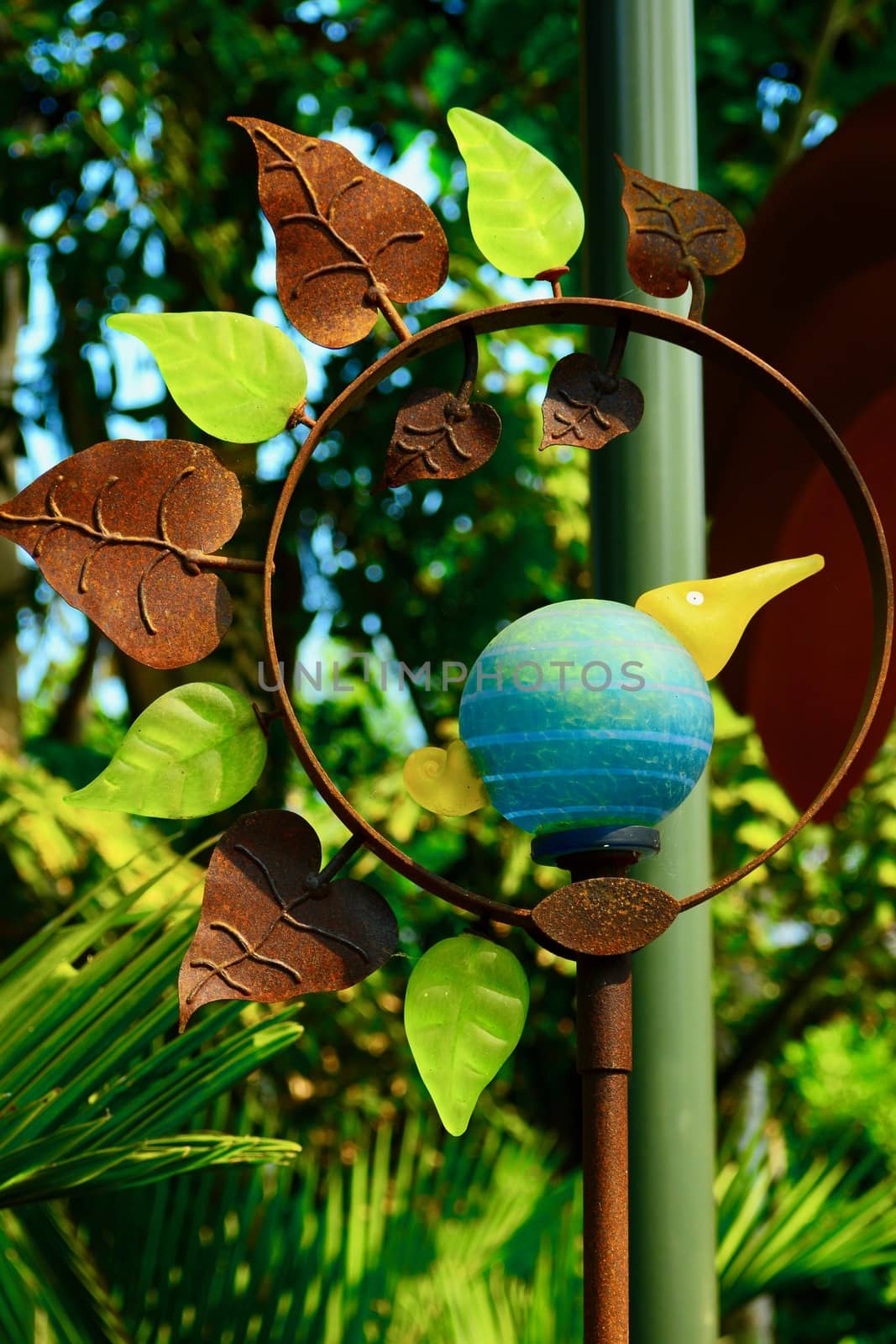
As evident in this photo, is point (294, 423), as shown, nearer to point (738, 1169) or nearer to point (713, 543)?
point (713, 543)

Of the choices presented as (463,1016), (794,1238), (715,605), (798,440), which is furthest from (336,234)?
(794,1238)

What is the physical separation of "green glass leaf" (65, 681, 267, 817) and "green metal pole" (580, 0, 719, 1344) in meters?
0.34

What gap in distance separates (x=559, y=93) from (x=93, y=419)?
990 millimetres

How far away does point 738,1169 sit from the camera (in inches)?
54.3

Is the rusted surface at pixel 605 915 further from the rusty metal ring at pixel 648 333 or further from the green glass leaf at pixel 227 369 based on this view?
the green glass leaf at pixel 227 369

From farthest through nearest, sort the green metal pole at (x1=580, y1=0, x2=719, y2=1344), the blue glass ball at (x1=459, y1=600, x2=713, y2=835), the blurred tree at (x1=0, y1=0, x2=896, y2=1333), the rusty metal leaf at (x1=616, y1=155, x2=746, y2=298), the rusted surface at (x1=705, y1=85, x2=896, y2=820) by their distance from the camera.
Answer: the blurred tree at (x1=0, y1=0, x2=896, y2=1333) < the rusted surface at (x1=705, y1=85, x2=896, y2=820) < the green metal pole at (x1=580, y1=0, x2=719, y2=1344) < the rusty metal leaf at (x1=616, y1=155, x2=746, y2=298) < the blue glass ball at (x1=459, y1=600, x2=713, y2=835)

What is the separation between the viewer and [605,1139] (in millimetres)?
676

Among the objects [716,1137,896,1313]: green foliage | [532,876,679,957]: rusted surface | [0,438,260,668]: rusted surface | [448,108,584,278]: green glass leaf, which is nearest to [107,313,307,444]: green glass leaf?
[0,438,260,668]: rusted surface

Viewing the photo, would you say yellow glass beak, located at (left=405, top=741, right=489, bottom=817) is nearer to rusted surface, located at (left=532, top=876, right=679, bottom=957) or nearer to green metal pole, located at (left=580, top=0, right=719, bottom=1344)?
rusted surface, located at (left=532, top=876, right=679, bottom=957)

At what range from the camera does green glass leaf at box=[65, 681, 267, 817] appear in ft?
2.18

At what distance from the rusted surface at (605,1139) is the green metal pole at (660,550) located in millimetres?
212

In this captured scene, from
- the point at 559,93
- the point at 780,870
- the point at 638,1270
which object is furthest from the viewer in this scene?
the point at 780,870

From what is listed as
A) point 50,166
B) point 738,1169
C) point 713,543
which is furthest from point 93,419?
point 738,1169

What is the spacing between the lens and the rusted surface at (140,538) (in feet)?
2.21
